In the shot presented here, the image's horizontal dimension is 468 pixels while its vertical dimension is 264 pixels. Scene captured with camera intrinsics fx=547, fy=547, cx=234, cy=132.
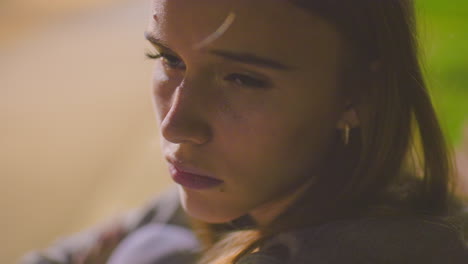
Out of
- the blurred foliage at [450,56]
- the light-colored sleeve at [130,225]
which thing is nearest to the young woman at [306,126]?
the blurred foliage at [450,56]

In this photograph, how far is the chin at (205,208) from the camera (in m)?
0.65

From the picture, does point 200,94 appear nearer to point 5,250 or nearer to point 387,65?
point 387,65

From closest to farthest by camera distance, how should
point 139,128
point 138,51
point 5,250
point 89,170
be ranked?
point 5,250, point 89,170, point 139,128, point 138,51

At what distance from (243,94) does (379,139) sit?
0.17 meters

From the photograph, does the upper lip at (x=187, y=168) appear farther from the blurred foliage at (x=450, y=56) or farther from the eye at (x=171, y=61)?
the blurred foliage at (x=450, y=56)

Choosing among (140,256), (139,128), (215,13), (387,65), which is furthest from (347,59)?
(139,128)

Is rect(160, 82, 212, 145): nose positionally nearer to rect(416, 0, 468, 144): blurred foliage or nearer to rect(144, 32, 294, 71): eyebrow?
rect(144, 32, 294, 71): eyebrow

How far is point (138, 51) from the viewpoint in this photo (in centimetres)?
260

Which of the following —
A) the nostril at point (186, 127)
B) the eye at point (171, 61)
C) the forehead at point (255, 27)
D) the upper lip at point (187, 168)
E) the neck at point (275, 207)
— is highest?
the forehead at point (255, 27)

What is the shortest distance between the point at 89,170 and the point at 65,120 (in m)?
0.36

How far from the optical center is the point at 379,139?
2.06 ft

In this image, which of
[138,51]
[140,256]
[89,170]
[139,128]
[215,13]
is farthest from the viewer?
[138,51]

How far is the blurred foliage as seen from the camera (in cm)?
85

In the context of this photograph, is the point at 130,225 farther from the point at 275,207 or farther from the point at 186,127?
Result: the point at 186,127
